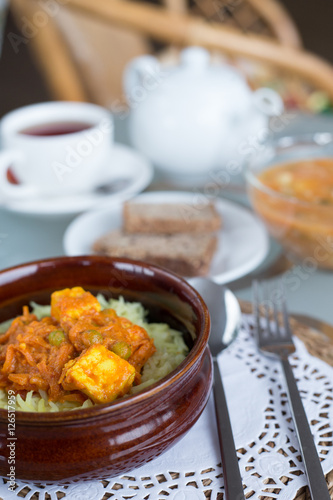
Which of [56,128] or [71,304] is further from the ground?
[56,128]

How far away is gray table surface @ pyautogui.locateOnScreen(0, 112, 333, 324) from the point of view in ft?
4.61

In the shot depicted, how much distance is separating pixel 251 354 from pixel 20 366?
475 millimetres

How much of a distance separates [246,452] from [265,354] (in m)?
0.27

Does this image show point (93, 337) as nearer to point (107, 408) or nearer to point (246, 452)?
point (107, 408)

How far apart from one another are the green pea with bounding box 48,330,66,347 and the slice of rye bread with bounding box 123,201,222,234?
72cm

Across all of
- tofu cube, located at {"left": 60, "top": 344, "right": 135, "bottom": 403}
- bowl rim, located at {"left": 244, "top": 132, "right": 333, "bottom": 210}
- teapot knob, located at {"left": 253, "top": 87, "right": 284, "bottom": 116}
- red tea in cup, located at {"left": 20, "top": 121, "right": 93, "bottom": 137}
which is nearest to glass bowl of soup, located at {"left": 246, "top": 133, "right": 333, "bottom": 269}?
bowl rim, located at {"left": 244, "top": 132, "right": 333, "bottom": 210}

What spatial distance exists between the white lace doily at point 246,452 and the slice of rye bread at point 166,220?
61cm

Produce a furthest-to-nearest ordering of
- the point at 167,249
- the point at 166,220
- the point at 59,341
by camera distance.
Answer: the point at 166,220 < the point at 167,249 < the point at 59,341

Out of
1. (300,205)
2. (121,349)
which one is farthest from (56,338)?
(300,205)

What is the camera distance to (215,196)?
192 cm

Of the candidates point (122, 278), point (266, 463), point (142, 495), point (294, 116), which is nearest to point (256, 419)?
point (266, 463)

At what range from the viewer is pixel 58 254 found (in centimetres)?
161

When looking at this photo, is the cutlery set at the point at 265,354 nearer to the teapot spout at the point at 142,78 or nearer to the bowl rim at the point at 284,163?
the bowl rim at the point at 284,163

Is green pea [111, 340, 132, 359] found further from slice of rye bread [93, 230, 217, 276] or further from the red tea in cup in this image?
the red tea in cup
